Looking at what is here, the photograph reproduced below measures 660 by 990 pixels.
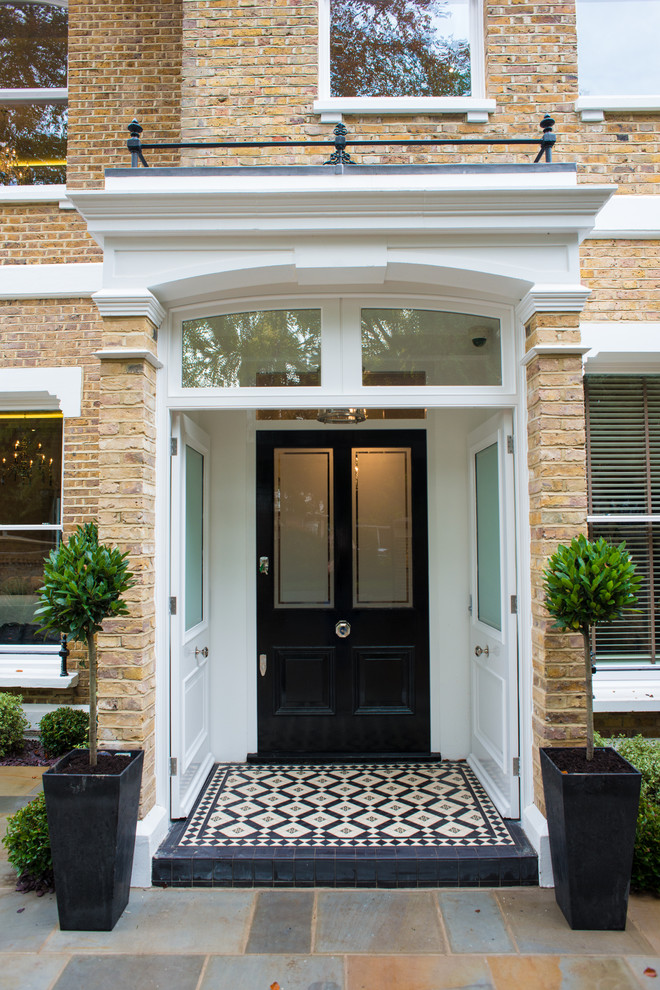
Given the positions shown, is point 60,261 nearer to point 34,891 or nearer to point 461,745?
point 34,891

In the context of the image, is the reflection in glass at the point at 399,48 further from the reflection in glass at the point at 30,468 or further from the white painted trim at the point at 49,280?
the reflection in glass at the point at 30,468

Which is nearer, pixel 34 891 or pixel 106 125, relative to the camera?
pixel 34 891

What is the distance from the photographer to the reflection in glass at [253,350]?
3689 mm

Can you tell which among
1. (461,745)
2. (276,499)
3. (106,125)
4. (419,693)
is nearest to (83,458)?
(276,499)

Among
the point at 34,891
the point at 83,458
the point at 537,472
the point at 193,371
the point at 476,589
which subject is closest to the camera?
the point at 34,891

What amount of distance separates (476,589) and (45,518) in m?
3.44

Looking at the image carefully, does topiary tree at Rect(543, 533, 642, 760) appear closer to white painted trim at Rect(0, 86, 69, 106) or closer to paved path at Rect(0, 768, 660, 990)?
paved path at Rect(0, 768, 660, 990)

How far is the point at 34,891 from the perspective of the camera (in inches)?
127

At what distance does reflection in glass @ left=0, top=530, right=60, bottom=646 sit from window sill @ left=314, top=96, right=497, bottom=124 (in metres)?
3.74

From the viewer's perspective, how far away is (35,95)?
17.7 ft

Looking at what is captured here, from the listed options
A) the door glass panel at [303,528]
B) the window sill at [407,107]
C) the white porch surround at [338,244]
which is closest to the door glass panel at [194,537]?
the white porch surround at [338,244]

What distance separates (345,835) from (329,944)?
722 millimetres

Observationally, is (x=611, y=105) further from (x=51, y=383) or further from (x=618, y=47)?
(x=51, y=383)

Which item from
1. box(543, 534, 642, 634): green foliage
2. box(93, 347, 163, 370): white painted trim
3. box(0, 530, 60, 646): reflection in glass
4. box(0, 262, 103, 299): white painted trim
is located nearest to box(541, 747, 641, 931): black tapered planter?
box(543, 534, 642, 634): green foliage
